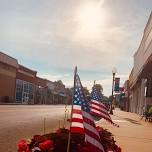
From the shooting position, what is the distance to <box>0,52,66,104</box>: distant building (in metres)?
86.8

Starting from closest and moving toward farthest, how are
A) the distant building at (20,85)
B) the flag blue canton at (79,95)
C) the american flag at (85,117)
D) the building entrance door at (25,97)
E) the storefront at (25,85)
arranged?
the american flag at (85,117) → the flag blue canton at (79,95) → the distant building at (20,85) → the storefront at (25,85) → the building entrance door at (25,97)

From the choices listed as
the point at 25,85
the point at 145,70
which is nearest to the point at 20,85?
the point at 25,85

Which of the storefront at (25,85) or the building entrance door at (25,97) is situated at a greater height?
the storefront at (25,85)

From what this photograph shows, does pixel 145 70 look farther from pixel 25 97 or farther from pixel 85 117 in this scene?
pixel 25 97

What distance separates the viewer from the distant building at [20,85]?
8681cm

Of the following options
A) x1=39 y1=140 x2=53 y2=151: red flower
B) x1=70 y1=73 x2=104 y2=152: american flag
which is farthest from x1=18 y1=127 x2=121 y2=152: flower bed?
x1=70 y1=73 x2=104 y2=152: american flag

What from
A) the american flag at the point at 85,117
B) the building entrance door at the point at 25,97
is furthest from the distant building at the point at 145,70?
the building entrance door at the point at 25,97

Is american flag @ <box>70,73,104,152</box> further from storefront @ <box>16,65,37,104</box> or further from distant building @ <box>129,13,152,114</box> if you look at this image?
storefront @ <box>16,65,37,104</box>

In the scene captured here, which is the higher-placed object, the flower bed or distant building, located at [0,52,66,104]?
distant building, located at [0,52,66,104]

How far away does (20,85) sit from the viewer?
100938 mm

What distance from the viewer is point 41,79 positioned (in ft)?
435

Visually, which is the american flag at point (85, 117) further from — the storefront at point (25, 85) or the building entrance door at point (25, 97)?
the building entrance door at point (25, 97)

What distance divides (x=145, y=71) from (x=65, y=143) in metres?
39.9

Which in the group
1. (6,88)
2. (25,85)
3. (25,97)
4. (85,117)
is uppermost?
(25,85)
